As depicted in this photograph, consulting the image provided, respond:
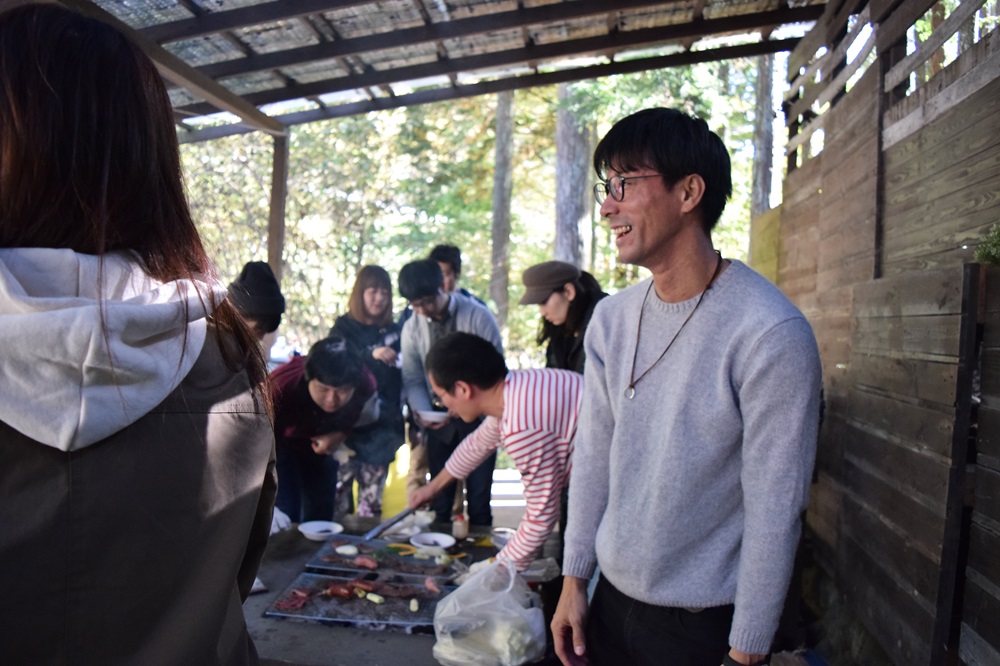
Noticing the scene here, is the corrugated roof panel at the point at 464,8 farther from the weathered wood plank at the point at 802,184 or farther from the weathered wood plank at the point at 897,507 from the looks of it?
the weathered wood plank at the point at 897,507

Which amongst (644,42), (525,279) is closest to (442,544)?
(525,279)

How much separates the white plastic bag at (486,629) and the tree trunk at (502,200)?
10.1 metres

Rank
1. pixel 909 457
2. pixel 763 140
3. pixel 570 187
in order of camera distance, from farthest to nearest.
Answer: pixel 570 187, pixel 763 140, pixel 909 457

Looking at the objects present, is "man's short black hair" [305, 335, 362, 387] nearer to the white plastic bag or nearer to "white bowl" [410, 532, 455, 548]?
"white bowl" [410, 532, 455, 548]

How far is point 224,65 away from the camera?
4.86m

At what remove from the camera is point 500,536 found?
401cm

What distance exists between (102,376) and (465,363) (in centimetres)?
267

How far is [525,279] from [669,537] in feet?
10.2

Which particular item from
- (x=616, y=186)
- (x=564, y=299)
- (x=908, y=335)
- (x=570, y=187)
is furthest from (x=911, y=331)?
(x=570, y=187)

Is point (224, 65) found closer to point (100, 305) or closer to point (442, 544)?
point (442, 544)

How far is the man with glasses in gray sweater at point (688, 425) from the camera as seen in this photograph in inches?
64.8

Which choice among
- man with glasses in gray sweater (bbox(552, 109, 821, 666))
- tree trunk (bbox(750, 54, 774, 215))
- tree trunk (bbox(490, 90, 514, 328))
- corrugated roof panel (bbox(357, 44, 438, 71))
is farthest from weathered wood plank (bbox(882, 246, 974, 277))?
tree trunk (bbox(490, 90, 514, 328))

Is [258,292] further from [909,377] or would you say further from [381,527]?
[909,377]

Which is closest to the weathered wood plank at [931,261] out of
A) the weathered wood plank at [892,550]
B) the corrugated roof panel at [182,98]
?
the weathered wood plank at [892,550]
